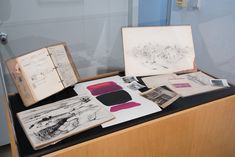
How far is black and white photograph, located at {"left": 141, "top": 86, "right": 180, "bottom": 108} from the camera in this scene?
1.04 m

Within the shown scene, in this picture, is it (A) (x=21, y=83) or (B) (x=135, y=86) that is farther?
(B) (x=135, y=86)

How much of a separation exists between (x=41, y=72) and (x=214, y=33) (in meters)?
1.29

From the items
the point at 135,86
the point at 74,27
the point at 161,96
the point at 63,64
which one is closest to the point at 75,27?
the point at 74,27

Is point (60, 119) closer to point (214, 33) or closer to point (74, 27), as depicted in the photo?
point (74, 27)

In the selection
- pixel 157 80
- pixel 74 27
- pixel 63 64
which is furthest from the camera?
pixel 74 27

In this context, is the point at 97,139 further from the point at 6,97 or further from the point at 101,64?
the point at 101,64

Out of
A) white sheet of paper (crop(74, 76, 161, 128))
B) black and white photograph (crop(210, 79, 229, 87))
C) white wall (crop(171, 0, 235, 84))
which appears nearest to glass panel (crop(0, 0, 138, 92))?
white wall (crop(171, 0, 235, 84))

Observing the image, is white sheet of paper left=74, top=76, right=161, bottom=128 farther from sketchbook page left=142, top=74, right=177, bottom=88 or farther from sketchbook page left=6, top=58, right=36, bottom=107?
sketchbook page left=6, top=58, right=36, bottom=107

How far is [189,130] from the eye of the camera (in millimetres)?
1052

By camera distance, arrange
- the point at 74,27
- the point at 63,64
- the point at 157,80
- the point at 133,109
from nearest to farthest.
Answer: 1. the point at 133,109
2. the point at 63,64
3. the point at 157,80
4. the point at 74,27

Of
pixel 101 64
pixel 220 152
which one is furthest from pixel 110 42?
pixel 220 152

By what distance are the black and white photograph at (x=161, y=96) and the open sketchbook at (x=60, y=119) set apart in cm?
24

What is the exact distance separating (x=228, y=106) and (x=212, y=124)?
0.11 metres

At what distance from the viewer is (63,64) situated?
111cm
